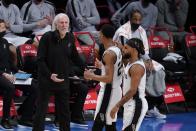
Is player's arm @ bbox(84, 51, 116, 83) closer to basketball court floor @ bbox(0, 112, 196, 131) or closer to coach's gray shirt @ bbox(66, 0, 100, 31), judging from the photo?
basketball court floor @ bbox(0, 112, 196, 131)

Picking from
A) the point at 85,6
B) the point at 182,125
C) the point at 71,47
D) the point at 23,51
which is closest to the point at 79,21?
the point at 85,6

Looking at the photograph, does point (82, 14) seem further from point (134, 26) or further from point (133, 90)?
point (133, 90)

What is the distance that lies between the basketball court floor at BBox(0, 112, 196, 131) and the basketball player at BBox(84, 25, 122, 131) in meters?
2.71

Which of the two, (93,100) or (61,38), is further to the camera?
(93,100)

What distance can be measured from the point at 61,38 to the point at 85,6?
4492mm

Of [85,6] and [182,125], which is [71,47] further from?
[85,6]

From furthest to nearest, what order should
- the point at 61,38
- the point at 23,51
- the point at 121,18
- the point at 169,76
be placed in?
1. the point at 121,18
2. the point at 169,76
3. the point at 23,51
4. the point at 61,38

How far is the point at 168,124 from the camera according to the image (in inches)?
415

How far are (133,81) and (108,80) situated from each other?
40 cm

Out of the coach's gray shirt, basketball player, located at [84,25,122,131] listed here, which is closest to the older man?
→ the coach's gray shirt

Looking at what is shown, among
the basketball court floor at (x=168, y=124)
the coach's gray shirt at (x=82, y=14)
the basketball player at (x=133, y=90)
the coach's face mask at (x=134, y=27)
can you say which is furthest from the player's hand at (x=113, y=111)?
the coach's gray shirt at (x=82, y=14)

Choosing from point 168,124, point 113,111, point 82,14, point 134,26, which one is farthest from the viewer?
point 82,14

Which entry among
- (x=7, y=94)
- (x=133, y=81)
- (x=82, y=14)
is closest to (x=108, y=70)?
(x=133, y=81)

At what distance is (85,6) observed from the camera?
39.8ft
